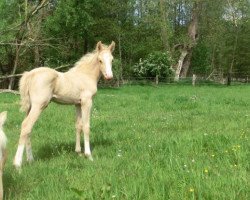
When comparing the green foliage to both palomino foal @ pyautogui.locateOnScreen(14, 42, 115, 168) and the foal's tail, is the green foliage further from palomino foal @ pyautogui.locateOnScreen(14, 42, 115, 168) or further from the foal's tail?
the foal's tail

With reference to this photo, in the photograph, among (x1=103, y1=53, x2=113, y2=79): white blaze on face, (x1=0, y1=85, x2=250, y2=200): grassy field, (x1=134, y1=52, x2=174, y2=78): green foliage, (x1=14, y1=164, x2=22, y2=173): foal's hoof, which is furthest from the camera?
(x1=134, y1=52, x2=174, y2=78): green foliage

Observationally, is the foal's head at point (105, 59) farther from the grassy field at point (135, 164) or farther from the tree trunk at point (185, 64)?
the tree trunk at point (185, 64)

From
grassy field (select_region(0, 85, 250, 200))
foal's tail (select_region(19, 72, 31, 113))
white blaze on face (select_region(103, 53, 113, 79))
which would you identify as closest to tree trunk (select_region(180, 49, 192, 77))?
grassy field (select_region(0, 85, 250, 200))

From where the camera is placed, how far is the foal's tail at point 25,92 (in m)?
8.15

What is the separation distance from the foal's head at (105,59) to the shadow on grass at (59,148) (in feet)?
5.15

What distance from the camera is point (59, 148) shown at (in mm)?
9227

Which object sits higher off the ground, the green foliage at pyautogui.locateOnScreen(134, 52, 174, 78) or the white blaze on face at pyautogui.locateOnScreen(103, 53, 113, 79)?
the white blaze on face at pyautogui.locateOnScreen(103, 53, 113, 79)

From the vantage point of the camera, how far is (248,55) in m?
66.1

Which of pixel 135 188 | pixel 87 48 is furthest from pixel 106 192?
pixel 87 48

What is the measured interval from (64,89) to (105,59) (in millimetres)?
1103

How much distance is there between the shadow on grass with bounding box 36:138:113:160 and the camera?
28.0 feet

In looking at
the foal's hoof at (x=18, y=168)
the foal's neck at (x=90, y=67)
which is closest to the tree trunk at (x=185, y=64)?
the foal's neck at (x=90, y=67)

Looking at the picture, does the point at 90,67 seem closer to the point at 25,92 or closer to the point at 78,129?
the point at 78,129

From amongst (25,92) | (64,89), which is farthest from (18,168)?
(64,89)
